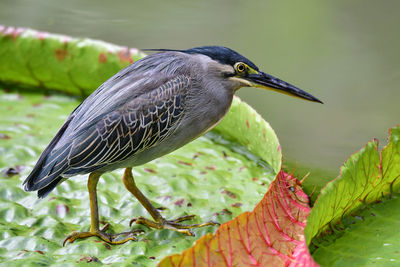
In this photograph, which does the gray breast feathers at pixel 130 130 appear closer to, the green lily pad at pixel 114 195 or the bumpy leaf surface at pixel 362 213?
the green lily pad at pixel 114 195

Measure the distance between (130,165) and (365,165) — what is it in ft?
2.68

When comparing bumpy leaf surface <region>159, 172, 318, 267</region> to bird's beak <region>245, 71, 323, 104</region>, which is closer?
bumpy leaf surface <region>159, 172, 318, 267</region>

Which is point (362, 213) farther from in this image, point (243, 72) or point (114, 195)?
point (114, 195)

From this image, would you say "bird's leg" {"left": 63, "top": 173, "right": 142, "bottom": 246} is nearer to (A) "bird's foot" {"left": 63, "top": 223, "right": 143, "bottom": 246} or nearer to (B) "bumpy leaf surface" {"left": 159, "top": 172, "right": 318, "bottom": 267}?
(A) "bird's foot" {"left": 63, "top": 223, "right": 143, "bottom": 246}

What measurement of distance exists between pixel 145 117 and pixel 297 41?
1729 millimetres

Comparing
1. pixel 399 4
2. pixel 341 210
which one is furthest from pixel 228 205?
pixel 399 4

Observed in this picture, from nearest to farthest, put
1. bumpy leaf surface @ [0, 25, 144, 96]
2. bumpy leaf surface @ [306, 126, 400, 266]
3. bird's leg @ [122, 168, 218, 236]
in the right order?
bumpy leaf surface @ [306, 126, 400, 266] → bird's leg @ [122, 168, 218, 236] → bumpy leaf surface @ [0, 25, 144, 96]

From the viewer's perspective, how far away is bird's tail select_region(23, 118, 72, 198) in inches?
69.5

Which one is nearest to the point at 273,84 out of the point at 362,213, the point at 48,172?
the point at 362,213

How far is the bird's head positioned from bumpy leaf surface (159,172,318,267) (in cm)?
54

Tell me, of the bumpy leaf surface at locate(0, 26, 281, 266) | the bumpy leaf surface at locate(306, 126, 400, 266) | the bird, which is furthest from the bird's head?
the bumpy leaf surface at locate(306, 126, 400, 266)

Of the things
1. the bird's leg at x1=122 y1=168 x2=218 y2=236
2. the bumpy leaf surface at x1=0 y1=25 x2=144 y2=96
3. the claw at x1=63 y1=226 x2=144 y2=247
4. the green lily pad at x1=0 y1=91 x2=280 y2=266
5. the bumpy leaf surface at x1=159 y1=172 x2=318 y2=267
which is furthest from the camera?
the bumpy leaf surface at x1=0 y1=25 x2=144 y2=96

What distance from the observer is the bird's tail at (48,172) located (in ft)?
5.79

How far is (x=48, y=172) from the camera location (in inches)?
70.6
